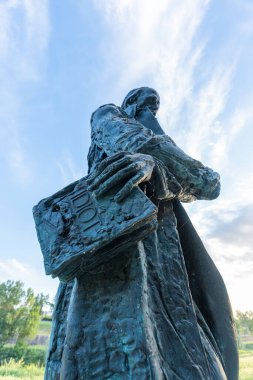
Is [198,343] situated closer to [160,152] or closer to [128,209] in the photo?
[128,209]

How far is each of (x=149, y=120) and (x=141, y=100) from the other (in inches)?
8.3

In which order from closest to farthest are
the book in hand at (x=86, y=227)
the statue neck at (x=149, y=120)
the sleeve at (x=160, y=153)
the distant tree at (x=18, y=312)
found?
the book in hand at (x=86, y=227)
the sleeve at (x=160, y=153)
the statue neck at (x=149, y=120)
the distant tree at (x=18, y=312)

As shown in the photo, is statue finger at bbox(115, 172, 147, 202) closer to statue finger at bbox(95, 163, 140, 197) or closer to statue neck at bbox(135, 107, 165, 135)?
statue finger at bbox(95, 163, 140, 197)

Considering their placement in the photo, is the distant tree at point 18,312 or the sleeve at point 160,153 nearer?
the sleeve at point 160,153

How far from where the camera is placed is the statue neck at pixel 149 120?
183 centimetres

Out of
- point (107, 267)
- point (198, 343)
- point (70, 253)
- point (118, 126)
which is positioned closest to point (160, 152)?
point (118, 126)

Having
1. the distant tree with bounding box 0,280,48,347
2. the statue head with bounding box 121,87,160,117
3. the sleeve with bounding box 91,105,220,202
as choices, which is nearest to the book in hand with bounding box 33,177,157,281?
the sleeve with bounding box 91,105,220,202

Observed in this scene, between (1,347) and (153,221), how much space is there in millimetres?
21539

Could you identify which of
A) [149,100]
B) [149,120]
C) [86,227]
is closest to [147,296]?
[86,227]

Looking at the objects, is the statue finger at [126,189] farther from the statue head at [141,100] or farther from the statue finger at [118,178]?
the statue head at [141,100]

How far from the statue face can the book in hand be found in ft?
3.55

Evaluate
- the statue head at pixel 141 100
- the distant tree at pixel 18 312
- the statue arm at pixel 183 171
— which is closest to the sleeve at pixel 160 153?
the statue arm at pixel 183 171

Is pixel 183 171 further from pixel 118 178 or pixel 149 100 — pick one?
pixel 149 100

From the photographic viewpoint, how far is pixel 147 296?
3.68 ft
